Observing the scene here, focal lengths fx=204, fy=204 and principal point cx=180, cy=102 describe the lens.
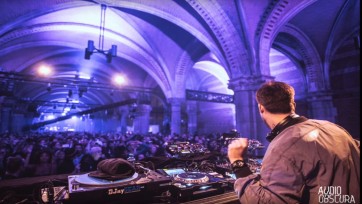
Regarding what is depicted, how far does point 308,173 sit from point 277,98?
560 millimetres

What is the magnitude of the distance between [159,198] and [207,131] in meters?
23.7

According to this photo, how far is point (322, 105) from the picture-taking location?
13.0 metres

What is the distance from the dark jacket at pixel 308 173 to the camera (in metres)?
1.12

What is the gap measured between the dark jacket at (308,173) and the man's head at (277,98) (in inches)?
12.0

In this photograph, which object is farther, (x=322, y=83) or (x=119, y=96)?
(x=119, y=96)

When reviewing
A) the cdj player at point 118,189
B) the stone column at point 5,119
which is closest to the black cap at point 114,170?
→ the cdj player at point 118,189

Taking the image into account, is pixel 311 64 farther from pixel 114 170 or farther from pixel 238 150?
pixel 114 170

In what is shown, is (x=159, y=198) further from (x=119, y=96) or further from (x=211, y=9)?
(x=119, y=96)

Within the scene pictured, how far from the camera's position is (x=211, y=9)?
8.83 metres

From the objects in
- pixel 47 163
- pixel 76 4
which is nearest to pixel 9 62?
pixel 76 4

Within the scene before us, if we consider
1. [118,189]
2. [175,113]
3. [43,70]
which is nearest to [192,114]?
[175,113]

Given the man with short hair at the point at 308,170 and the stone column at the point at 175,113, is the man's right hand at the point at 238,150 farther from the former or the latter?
the stone column at the point at 175,113

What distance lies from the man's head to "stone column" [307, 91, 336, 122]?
1402 centimetres

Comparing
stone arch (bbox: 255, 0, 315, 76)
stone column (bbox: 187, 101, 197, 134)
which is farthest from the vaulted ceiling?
stone column (bbox: 187, 101, 197, 134)
